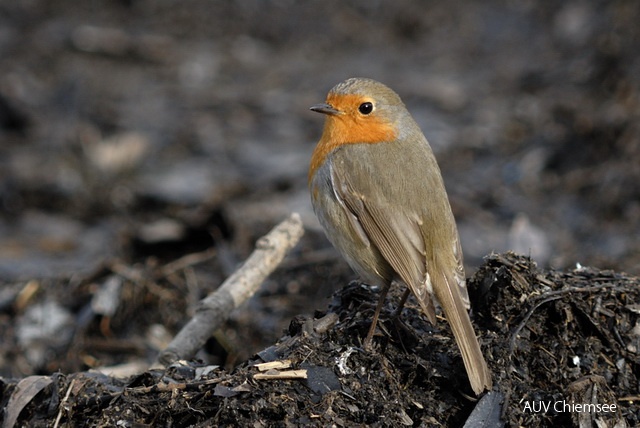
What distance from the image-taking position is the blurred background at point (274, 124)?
690 cm

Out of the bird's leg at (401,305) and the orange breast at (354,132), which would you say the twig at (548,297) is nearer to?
the bird's leg at (401,305)

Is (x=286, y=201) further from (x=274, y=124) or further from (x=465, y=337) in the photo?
(x=465, y=337)

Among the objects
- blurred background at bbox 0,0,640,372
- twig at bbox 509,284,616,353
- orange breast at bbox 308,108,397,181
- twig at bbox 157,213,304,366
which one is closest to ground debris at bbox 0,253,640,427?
twig at bbox 509,284,616,353

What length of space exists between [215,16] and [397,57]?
2.57 meters

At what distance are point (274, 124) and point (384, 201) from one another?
19.9 feet

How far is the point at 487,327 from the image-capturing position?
148 inches

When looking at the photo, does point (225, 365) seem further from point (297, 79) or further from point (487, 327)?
point (297, 79)

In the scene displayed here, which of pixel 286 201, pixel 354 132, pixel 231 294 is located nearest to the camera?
pixel 354 132

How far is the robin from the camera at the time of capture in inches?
151

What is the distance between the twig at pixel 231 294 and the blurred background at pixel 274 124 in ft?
2.77

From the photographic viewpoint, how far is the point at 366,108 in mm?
4449

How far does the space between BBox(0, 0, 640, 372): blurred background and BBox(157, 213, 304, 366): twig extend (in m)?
0.85

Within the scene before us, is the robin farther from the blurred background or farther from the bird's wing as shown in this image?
the blurred background

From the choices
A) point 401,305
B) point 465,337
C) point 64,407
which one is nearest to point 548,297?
point 465,337
